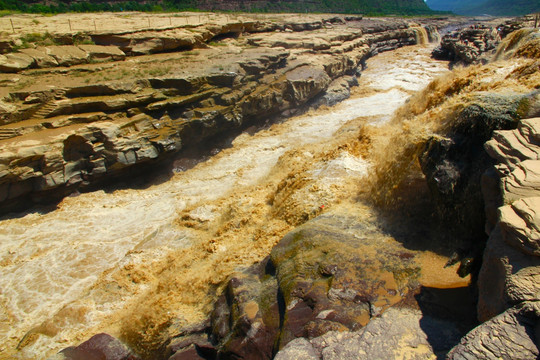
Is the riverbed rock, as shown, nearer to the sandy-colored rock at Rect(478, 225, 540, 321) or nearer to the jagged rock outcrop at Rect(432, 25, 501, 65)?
the sandy-colored rock at Rect(478, 225, 540, 321)

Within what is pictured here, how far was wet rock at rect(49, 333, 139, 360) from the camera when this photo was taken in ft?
19.2

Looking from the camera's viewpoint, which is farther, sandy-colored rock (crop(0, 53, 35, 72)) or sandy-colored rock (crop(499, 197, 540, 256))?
sandy-colored rock (crop(0, 53, 35, 72))

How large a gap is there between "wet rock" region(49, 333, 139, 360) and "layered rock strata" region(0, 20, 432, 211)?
547 cm

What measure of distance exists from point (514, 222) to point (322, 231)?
324 cm

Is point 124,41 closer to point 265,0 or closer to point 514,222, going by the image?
point 514,222

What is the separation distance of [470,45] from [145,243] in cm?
2489

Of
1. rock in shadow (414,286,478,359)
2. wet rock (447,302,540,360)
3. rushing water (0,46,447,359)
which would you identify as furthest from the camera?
rushing water (0,46,447,359)

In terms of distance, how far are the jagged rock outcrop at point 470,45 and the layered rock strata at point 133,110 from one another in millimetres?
10821

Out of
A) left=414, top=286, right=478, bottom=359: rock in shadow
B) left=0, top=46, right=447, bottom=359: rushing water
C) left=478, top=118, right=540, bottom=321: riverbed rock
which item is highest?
left=478, top=118, right=540, bottom=321: riverbed rock

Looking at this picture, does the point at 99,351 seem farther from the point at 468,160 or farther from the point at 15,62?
the point at 15,62

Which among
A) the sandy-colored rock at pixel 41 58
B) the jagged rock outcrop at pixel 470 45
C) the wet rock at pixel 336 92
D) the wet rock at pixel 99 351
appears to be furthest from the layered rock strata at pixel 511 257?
the jagged rock outcrop at pixel 470 45

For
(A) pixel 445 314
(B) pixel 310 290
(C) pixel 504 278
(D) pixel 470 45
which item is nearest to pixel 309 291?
(B) pixel 310 290

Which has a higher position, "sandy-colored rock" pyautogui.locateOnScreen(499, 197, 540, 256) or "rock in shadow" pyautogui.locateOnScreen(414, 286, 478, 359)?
"sandy-colored rock" pyautogui.locateOnScreen(499, 197, 540, 256)

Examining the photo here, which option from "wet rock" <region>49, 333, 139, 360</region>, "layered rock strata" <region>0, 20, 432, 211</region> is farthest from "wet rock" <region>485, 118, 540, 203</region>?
"layered rock strata" <region>0, 20, 432, 211</region>
